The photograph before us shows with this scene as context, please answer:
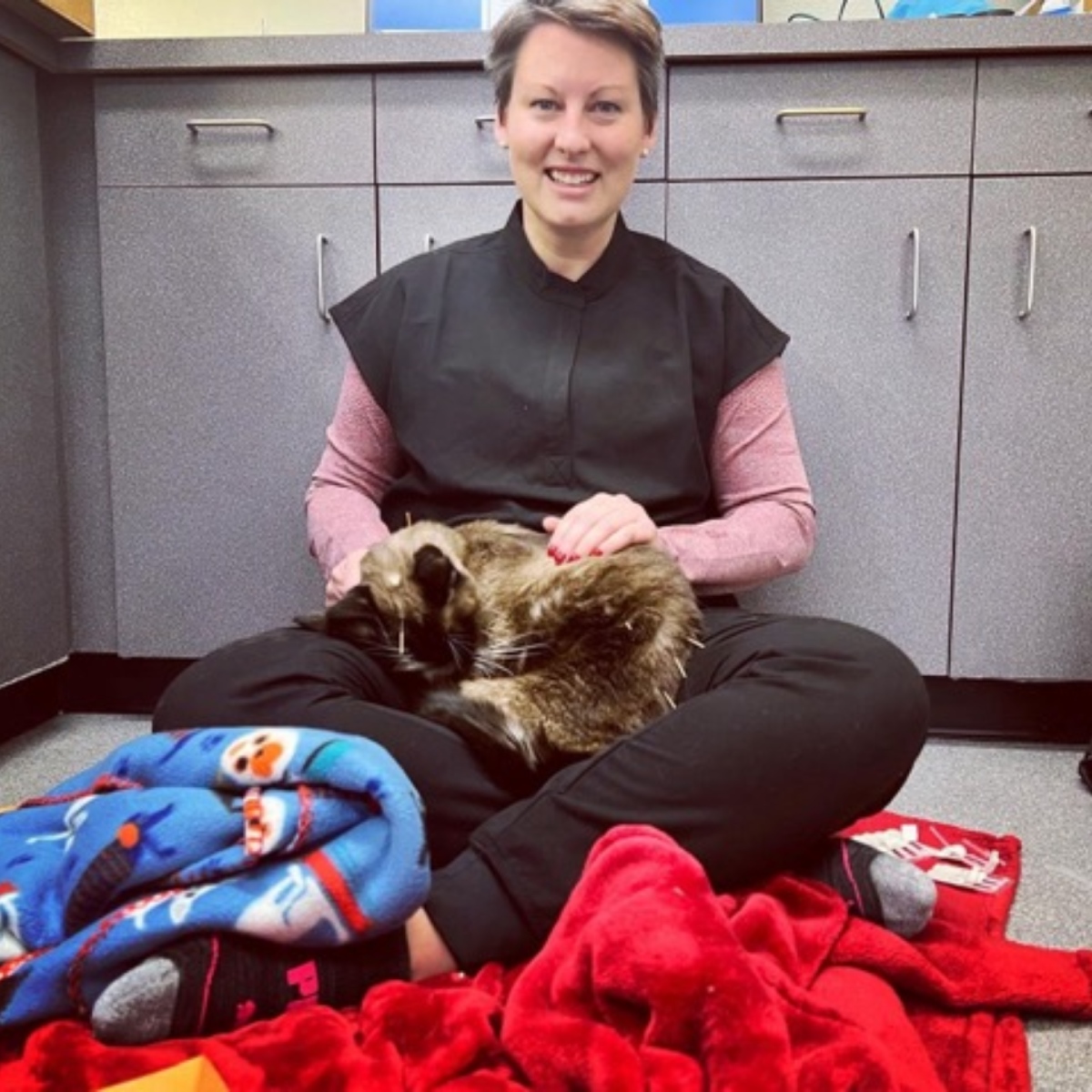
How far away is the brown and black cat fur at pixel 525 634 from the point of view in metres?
1.05

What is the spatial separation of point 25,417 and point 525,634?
1.21 m

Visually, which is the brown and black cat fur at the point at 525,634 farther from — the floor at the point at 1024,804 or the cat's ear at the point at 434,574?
the floor at the point at 1024,804

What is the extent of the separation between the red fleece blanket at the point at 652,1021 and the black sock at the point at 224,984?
0.02 meters

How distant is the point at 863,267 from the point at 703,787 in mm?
1201

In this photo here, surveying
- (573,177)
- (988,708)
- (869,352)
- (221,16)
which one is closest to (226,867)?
(573,177)

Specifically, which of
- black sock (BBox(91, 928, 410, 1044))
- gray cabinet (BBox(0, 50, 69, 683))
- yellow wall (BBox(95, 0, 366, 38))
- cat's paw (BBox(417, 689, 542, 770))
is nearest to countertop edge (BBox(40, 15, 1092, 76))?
gray cabinet (BBox(0, 50, 69, 683))

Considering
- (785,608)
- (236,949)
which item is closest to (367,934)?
(236,949)

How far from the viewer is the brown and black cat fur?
1048mm

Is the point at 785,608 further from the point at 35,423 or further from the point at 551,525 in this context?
the point at 35,423

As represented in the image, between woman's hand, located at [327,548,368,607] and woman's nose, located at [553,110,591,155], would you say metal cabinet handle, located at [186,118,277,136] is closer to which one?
woman's nose, located at [553,110,591,155]

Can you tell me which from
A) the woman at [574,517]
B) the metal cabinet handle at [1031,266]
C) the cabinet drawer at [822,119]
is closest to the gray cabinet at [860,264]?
the cabinet drawer at [822,119]

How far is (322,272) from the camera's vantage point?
1.89m

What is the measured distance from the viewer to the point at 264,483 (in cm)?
195

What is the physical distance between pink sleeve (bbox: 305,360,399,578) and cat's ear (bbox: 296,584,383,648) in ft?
0.85
